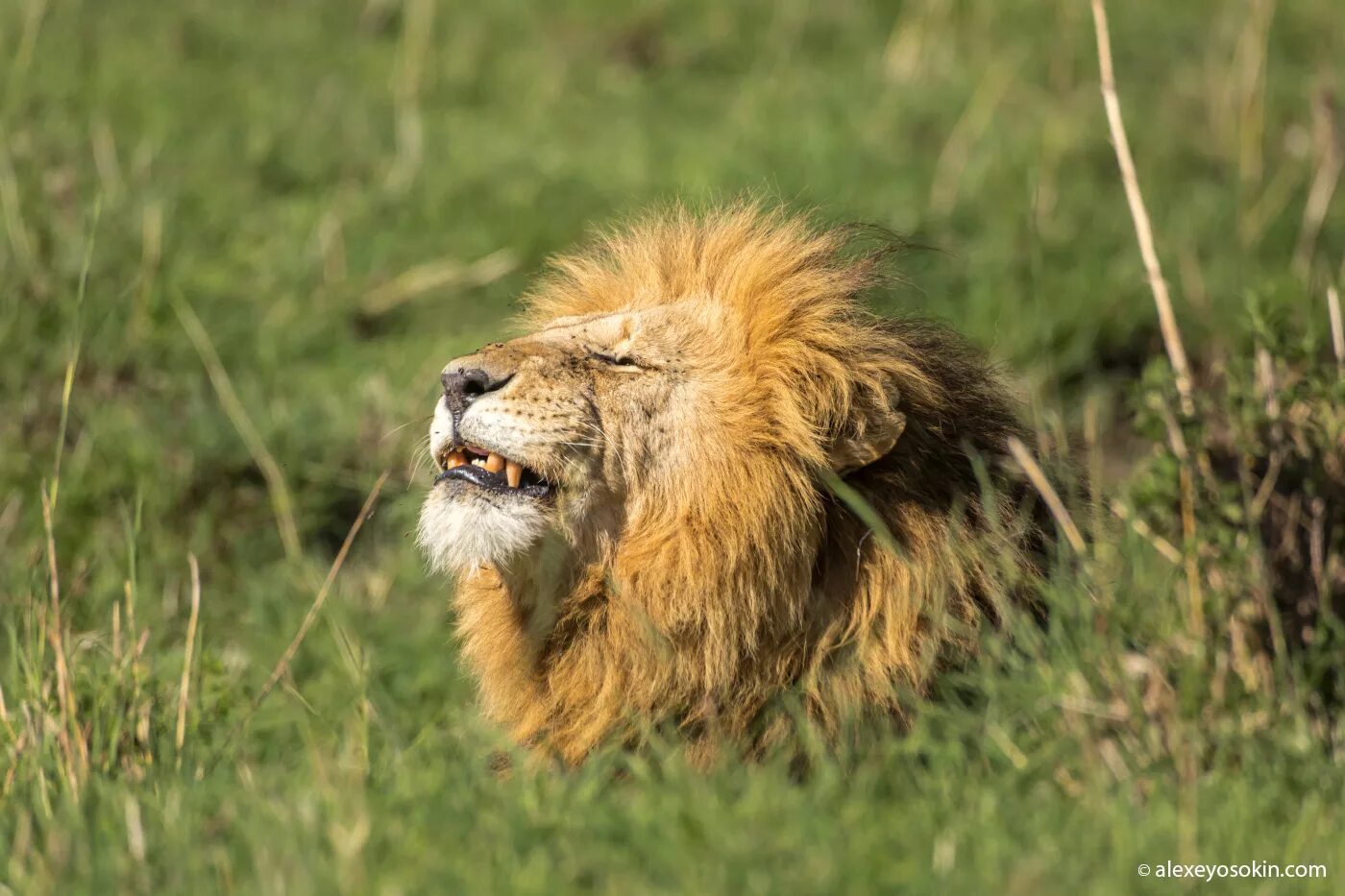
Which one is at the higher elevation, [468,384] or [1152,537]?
[468,384]

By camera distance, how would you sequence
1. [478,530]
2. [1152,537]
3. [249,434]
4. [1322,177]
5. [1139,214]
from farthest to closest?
[1322,177], [249,434], [1152,537], [1139,214], [478,530]

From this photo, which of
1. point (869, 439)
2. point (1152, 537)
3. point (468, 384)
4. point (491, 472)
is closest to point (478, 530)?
point (491, 472)

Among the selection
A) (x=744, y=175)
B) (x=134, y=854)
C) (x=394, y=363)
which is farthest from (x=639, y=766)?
(x=744, y=175)

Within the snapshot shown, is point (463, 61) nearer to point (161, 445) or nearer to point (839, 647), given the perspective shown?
point (161, 445)

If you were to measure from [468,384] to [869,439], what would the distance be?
75cm

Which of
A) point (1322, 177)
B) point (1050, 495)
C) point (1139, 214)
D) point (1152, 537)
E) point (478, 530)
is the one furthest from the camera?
point (1322, 177)

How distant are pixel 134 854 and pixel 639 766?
76cm

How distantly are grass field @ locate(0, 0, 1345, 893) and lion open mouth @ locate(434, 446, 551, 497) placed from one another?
0.40 m

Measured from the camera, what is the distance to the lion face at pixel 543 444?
3246mm

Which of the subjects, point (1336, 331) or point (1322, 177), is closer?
point (1336, 331)

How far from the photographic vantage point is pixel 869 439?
3279 millimetres

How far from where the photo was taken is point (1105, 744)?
9.49ft

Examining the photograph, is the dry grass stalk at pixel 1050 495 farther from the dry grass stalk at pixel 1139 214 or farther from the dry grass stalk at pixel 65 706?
the dry grass stalk at pixel 65 706

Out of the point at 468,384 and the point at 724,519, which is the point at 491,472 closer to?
the point at 468,384
